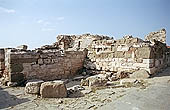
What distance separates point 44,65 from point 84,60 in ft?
9.35

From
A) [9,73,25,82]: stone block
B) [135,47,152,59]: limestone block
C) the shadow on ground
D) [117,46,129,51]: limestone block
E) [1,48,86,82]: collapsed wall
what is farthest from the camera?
[117,46,129,51]: limestone block

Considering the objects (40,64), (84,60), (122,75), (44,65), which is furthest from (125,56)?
(40,64)

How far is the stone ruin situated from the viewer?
242 inches

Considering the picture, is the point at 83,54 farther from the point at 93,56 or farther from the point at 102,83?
the point at 102,83

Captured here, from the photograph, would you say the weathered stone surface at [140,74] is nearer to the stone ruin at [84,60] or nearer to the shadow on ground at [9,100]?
the stone ruin at [84,60]

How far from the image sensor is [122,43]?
25.4 feet

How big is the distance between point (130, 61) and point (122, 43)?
3.87 feet

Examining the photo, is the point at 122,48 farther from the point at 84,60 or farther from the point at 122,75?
the point at 84,60

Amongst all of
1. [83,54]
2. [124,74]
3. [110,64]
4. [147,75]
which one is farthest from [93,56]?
[147,75]

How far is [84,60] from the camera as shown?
29.3 ft

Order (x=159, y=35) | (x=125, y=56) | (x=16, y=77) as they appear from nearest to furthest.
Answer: (x=16, y=77)
(x=125, y=56)
(x=159, y=35)

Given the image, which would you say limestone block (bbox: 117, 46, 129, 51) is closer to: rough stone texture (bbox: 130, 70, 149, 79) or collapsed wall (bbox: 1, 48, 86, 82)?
rough stone texture (bbox: 130, 70, 149, 79)


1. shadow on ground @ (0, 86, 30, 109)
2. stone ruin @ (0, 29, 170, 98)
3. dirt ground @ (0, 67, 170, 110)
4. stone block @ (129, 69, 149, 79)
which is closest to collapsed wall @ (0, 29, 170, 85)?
stone ruin @ (0, 29, 170, 98)

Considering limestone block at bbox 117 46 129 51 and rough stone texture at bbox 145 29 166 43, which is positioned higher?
rough stone texture at bbox 145 29 166 43
